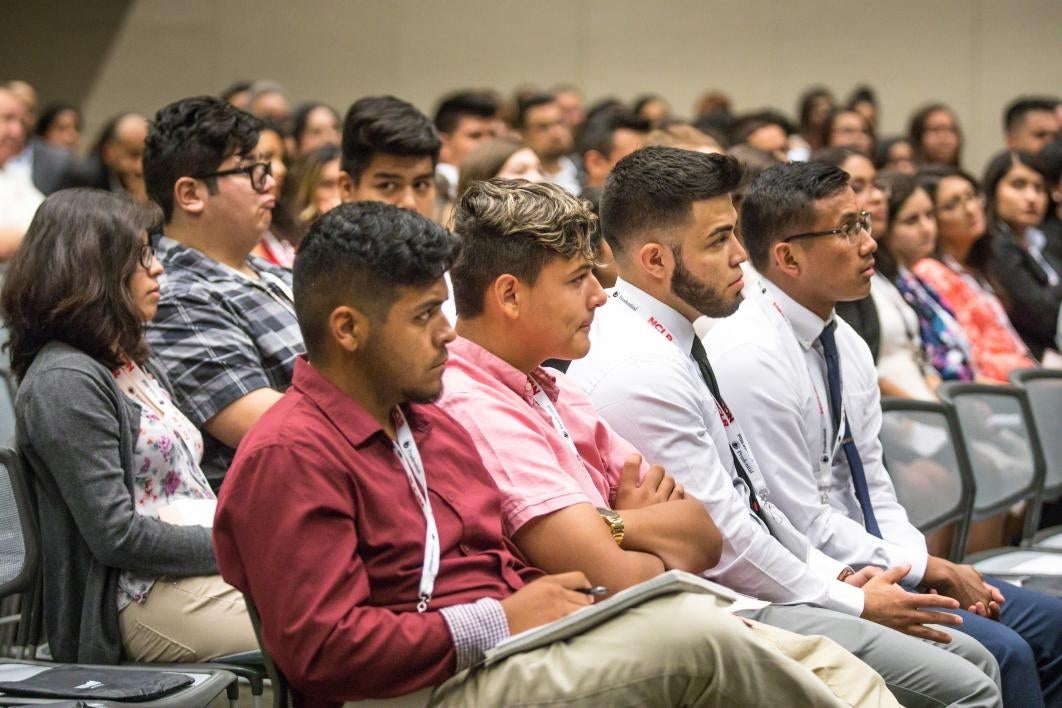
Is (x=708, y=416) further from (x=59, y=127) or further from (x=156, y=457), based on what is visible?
(x=59, y=127)

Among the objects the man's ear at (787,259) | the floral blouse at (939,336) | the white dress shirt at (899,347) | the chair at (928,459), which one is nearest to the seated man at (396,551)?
the man's ear at (787,259)

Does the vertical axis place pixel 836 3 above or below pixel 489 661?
above

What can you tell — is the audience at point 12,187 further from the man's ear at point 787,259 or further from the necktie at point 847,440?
the necktie at point 847,440

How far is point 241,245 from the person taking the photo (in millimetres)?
3096

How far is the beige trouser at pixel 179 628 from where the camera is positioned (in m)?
2.38

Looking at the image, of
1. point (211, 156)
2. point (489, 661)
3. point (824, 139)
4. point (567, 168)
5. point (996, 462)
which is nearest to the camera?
point (489, 661)

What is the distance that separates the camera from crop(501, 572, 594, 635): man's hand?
6.10 feet

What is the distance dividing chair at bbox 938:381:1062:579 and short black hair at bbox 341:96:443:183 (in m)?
1.57

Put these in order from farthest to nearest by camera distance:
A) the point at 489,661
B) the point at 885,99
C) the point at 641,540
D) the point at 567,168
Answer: the point at 885,99, the point at 567,168, the point at 641,540, the point at 489,661

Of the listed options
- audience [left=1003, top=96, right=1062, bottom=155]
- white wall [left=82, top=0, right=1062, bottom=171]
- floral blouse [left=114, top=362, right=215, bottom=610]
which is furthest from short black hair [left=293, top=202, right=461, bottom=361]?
white wall [left=82, top=0, right=1062, bottom=171]

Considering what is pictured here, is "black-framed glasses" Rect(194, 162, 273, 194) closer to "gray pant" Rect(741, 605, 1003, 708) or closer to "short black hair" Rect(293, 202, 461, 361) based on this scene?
"short black hair" Rect(293, 202, 461, 361)

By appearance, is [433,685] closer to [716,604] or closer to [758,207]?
[716,604]

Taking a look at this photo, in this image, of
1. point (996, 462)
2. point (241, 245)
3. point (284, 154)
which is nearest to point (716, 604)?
point (241, 245)

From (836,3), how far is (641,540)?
8.63 metres
